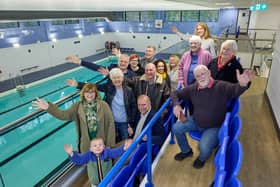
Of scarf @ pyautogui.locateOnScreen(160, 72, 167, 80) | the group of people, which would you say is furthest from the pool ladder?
scarf @ pyautogui.locateOnScreen(160, 72, 167, 80)

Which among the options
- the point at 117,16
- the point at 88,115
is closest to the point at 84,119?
the point at 88,115

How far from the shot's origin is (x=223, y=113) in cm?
208

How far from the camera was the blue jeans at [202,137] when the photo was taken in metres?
2.07

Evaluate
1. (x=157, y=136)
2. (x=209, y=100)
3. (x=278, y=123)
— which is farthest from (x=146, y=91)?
(x=278, y=123)

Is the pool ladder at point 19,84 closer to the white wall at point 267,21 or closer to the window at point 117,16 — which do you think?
the window at point 117,16

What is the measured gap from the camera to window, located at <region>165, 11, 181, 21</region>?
14.3 metres

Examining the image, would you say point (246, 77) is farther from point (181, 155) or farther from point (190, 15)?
point (190, 15)

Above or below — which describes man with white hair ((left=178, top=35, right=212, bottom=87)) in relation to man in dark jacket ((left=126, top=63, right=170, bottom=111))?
above

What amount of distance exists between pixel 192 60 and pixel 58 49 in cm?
1031

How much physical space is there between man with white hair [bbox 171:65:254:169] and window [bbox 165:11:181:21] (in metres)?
13.2

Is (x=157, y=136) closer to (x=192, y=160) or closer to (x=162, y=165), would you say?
(x=162, y=165)

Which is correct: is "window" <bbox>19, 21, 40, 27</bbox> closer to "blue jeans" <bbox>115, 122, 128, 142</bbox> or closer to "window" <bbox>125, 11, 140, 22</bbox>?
"window" <bbox>125, 11, 140, 22</bbox>

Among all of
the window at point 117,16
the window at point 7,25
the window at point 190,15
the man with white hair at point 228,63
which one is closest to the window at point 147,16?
the window at point 117,16

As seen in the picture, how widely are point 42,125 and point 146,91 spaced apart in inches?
158
